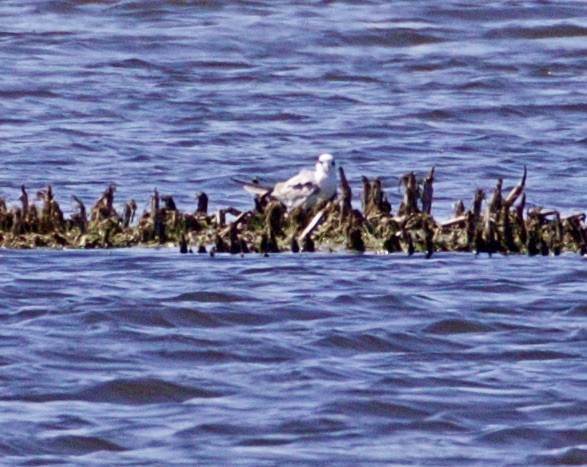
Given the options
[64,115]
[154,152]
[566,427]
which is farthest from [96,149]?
[566,427]

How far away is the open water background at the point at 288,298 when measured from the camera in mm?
7973

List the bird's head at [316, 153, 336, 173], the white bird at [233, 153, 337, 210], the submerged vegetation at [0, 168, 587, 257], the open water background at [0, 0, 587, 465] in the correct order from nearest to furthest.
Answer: the open water background at [0, 0, 587, 465] → the submerged vegetation at [0, 168, 587, 257] → the white bird at [233, 153, 337, 210] → the bird's head at [316, 153, 336, 173]

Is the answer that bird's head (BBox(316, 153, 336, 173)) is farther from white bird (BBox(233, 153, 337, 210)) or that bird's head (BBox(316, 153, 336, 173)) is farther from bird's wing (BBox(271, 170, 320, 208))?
bird's wing (BBox(271, 170, 320, 208))

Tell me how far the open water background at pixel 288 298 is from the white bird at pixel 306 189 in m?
0.51

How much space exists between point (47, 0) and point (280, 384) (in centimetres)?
1580

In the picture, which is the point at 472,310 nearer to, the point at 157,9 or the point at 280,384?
the point at 280,384

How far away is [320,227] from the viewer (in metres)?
11.2

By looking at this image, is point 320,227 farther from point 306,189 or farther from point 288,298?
point 288,298

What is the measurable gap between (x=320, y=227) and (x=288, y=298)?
1061mm

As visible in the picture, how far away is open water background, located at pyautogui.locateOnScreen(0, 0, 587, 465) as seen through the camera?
26.2ft

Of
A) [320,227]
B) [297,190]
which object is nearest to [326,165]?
[297,190]

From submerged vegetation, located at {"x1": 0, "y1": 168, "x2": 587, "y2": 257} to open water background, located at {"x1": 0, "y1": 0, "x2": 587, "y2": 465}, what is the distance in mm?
120

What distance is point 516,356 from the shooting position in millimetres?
9125

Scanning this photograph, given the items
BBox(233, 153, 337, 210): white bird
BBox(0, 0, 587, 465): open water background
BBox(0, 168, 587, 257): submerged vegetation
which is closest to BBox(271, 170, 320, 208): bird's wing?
BBox(233, 153, 337, 210): white bird
